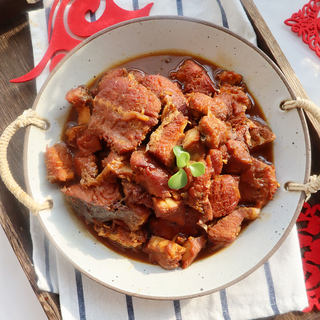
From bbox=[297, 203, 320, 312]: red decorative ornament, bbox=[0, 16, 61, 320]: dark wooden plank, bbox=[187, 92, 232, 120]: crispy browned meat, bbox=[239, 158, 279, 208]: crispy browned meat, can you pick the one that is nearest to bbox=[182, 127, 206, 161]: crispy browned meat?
bbox=[187, 92, 232, 120]: crispy browned meat

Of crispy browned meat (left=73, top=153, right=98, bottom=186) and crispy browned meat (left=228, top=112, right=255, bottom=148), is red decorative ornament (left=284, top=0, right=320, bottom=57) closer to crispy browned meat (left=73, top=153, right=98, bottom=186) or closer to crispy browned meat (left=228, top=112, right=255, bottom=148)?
crispy browned meat (left=228, top=112, right=255, bottom=148)

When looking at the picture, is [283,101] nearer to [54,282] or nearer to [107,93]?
[107,93]

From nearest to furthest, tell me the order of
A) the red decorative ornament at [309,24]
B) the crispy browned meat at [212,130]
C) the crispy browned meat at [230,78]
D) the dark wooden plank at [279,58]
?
1. the crispy browned meat at [212,130]
2. the crispy browned meat at [230,78]
3. the dark wooden plank at [279,58]
4. the red decorative ornament at [309,24]

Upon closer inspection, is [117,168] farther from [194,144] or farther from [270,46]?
[270,46]

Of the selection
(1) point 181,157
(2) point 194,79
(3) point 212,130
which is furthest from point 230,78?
(1) point 181,157

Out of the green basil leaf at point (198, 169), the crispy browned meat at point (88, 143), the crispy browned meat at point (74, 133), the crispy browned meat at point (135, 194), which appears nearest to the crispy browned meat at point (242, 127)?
the green basil leaf at point (198, 169)

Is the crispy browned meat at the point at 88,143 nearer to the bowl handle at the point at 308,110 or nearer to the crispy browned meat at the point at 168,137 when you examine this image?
the crispy browned meat at the point at 168,137
